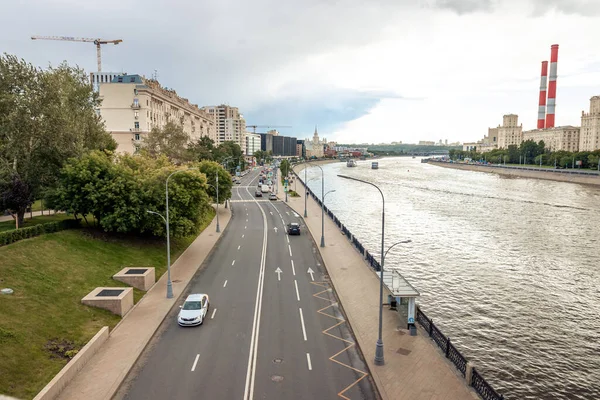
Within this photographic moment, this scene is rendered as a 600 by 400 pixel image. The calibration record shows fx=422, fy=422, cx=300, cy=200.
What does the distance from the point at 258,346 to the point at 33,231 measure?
20.9 metres

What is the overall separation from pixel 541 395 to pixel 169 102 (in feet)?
317

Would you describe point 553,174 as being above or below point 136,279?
above

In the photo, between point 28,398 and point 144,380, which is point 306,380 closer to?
point 144,380

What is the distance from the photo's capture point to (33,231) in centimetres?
3147

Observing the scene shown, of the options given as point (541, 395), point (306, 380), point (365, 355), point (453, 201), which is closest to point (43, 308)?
point (306, 380)

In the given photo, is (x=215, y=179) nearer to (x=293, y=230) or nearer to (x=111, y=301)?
(x=293, y=230)

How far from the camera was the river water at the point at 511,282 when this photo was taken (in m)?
23.9

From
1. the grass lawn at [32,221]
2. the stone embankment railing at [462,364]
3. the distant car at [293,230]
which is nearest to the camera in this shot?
the stone embankment railing at [462,364]

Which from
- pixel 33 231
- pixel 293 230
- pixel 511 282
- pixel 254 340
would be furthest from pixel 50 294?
pixel 511 282

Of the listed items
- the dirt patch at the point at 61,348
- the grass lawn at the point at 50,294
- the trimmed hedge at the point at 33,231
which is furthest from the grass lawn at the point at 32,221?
the dirt patch at the point at 61,348

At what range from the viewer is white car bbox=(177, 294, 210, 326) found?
79.2 feet

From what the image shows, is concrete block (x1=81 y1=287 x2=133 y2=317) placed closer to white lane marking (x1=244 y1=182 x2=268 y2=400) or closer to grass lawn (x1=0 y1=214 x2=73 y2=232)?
white lane marking (x1=244 y1=182 x2=268 y2=400)

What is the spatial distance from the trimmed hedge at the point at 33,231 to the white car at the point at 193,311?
13.6m

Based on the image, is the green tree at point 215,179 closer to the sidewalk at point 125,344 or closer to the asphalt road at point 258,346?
the asphalt road at point 258,346
